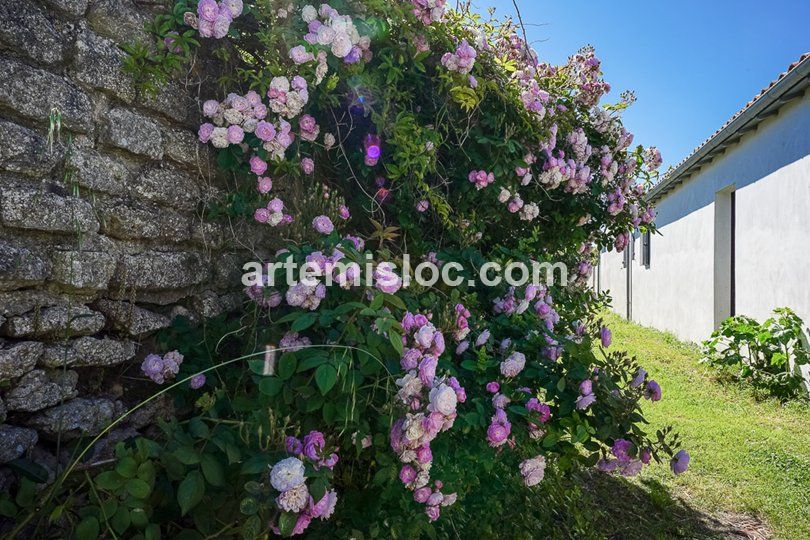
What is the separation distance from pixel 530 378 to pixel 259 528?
1.13 m

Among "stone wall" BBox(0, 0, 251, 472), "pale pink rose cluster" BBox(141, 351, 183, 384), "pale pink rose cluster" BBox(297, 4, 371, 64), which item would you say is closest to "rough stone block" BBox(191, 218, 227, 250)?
"stone wall" BBox(0, 0, 251, 472)

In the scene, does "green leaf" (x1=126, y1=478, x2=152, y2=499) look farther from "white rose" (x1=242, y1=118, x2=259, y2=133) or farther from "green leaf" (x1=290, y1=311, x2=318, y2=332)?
"white rose" (x1=242, y1=118, x2=259, y2=133)

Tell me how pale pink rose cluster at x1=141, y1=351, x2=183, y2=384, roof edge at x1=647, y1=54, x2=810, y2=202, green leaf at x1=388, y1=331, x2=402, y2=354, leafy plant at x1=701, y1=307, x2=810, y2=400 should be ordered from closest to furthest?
green leaf at x1=388, y1=331, x2=402, y2=354, pale pink rose cluster at x1=141, y1=351, x2=183, y2=384, roof edge at x1=647, y1=54, x2=810, y2=202, leafy plant at x1=701, y1=307, x2=810, y2=400

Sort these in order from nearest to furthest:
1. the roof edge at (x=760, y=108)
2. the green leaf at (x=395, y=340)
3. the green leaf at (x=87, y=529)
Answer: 1. the green leaf at (x=87, y=529)
2. the green leaf at (x=395, y=340)
3. the roof edge at (x=760, y=108)

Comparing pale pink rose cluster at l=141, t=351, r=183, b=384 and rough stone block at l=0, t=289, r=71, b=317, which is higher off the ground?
rough stone block at l=0, t=289, r=71, b=317

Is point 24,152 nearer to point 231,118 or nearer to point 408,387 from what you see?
point 231,118

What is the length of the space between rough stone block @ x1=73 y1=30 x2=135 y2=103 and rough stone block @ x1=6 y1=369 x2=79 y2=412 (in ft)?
2.93

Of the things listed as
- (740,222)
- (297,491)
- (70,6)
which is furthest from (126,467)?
(740,222)

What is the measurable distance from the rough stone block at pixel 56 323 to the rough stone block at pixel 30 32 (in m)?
0.73

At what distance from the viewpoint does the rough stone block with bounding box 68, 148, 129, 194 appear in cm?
162

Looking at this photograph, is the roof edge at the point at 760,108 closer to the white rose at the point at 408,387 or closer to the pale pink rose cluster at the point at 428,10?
the pale pink rose cluster at the point at 428,10

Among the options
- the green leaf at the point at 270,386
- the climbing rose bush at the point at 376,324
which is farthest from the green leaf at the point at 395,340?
the green leaf at the point at 270,386

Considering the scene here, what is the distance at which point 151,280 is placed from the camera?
1.83 meters

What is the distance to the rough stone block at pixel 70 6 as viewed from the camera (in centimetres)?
156
